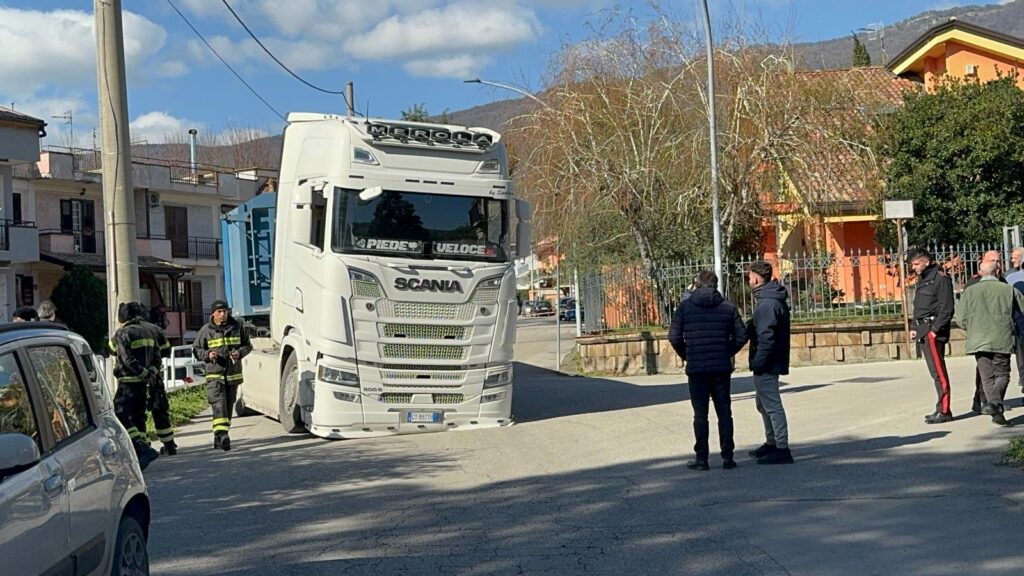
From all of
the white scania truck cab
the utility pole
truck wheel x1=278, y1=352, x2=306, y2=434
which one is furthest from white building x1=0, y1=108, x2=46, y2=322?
the white scania truck cab

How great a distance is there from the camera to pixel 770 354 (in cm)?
1069

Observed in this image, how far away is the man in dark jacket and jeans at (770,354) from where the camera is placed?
10.7 meters

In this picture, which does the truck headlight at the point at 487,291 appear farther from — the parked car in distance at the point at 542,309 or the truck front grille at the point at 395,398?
the parked car in distance at the point at 542,309

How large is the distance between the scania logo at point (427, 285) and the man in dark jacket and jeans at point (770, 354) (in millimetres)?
4015

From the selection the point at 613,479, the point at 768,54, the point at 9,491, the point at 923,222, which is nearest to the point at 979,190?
the point at 923,222

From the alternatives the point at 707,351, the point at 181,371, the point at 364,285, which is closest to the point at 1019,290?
the point at 707,351

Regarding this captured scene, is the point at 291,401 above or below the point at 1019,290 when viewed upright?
below

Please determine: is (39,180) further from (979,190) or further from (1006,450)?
(1006,450)

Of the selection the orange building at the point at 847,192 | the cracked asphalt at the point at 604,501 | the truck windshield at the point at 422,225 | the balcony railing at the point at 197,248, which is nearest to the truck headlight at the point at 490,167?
the truck windshield at the point at 422,225

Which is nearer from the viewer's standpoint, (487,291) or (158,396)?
(158,396)

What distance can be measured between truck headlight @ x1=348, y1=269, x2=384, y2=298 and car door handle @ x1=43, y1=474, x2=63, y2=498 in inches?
325

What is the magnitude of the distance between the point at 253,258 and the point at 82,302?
29624mm

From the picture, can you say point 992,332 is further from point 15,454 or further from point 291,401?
point 15,454

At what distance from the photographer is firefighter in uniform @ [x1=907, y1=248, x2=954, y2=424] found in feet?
41.0
